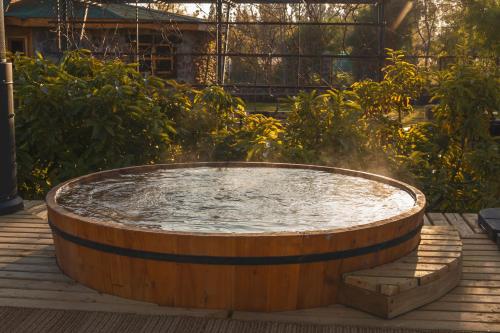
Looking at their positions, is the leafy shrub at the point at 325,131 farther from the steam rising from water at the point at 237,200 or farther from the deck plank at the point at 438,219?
the deck plank at the point at 438,219

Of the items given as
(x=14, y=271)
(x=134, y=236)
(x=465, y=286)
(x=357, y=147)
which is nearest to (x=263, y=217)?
(x=134, y=236)

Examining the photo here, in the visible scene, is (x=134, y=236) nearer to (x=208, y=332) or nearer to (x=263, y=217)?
(x=208, y=332)

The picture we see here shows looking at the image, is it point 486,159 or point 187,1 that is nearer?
point 486,159

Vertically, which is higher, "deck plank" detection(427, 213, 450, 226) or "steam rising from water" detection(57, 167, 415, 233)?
"steam rising from water" detection(57, 167, 415, 233)

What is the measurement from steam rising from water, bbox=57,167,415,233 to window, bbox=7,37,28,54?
13.4 m

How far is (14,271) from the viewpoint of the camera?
373 centimetres

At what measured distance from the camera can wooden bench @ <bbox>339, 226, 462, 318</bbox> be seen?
3078 millimetres

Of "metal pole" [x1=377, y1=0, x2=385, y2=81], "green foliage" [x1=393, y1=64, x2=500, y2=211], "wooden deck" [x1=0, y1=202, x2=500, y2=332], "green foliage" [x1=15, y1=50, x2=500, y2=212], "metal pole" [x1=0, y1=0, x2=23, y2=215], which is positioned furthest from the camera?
"metal pole" [x1=377, y1=0, x2=385, y2=81]

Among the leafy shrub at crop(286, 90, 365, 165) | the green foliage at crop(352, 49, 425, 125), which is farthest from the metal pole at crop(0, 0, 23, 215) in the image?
the green foliage at crop(352, 49, 425, 125)

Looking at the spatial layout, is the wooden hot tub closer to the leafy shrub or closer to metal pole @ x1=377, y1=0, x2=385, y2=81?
the leafy shrub

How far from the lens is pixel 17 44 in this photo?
17625mm

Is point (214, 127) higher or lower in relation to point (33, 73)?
lower

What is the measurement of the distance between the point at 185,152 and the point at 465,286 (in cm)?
400

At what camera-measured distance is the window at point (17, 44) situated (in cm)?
1708
